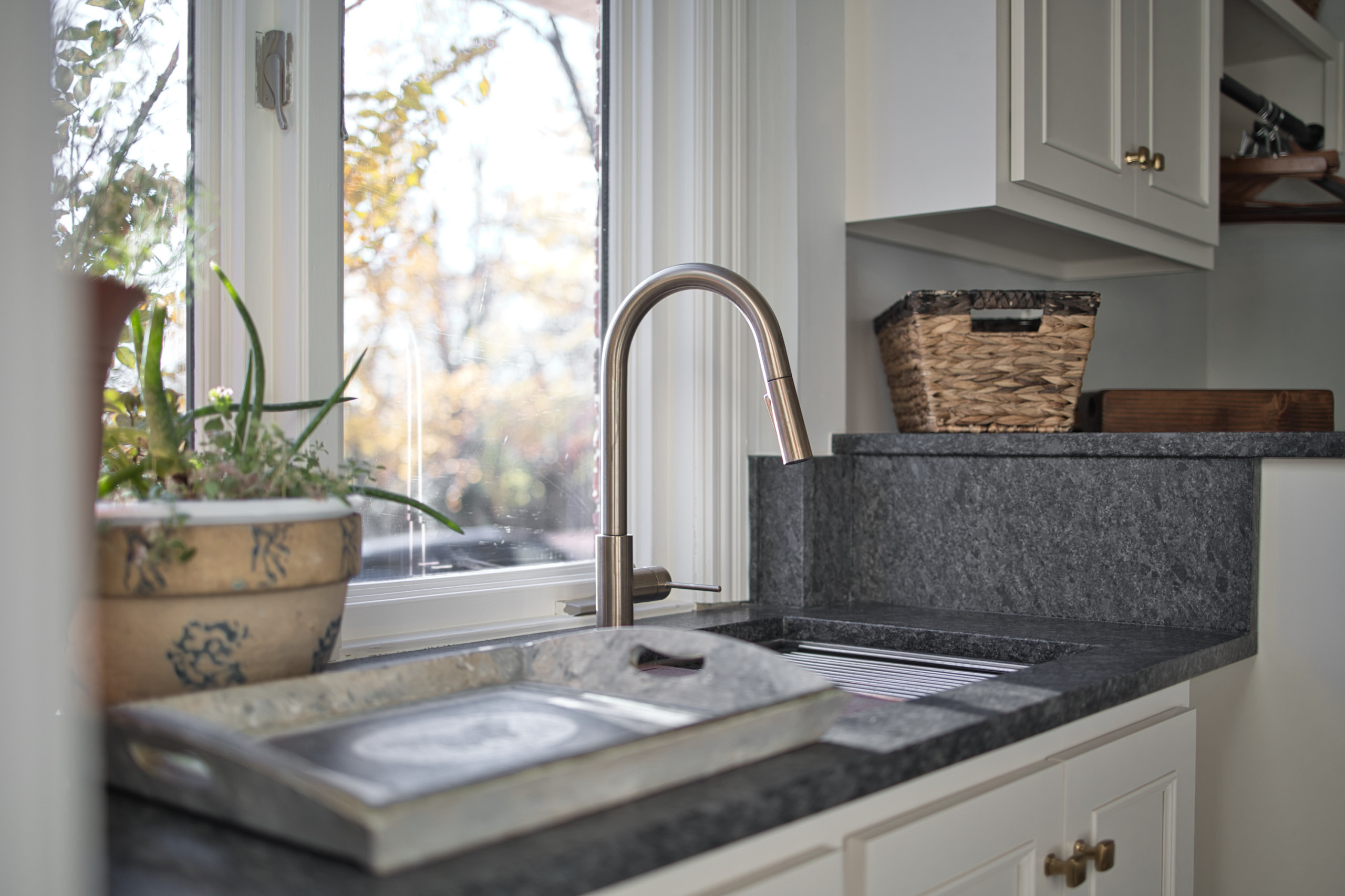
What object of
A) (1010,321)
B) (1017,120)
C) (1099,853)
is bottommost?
(1099,853)

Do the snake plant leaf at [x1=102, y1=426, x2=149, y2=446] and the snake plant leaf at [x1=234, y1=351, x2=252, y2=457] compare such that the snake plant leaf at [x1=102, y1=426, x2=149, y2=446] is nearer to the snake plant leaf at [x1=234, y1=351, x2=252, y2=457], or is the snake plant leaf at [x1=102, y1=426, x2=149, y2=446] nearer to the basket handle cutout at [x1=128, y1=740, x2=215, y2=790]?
the snake plant leaf at [x1=234, y1=351, x2=252, y2=457]

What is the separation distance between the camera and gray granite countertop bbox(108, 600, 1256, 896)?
20.9 inches

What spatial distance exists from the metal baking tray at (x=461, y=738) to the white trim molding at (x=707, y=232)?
670 mm

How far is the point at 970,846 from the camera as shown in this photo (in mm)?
871

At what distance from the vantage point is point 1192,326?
9.96 ft

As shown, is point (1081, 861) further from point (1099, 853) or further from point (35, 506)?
point (35, 506)

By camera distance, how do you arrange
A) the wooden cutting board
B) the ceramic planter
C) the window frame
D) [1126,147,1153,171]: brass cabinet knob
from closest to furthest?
1. the ceramic planter
2. the window frame
3. the wooden cutting board
4. [1126,147,1153,171]: brass cabinet knob

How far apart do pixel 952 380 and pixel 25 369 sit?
1.30 metres

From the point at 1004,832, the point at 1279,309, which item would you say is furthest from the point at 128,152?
the point at 1279,309

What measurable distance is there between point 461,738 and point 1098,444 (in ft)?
3.31

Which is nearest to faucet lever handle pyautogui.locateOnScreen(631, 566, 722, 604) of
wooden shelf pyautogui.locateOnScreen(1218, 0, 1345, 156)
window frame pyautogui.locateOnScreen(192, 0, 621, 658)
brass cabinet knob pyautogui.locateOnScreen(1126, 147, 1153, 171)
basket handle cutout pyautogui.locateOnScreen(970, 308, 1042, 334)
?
window frame pyautogui.locateOnScreen(192, 0, 621, 658)

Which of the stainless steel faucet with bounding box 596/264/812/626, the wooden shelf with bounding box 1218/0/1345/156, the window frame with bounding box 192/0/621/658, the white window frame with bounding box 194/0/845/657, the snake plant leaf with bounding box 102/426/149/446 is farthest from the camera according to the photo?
the wooden shelf with bounding box 1218/0/1345/156

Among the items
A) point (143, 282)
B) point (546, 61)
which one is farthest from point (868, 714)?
point (546, 61)

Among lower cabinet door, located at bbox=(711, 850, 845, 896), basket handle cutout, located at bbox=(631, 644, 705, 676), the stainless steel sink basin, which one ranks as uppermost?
basket handle cutout, located at bbox=(631, 644, 705, 676)
